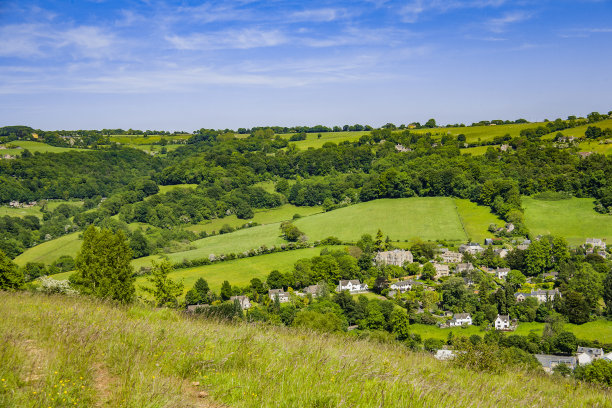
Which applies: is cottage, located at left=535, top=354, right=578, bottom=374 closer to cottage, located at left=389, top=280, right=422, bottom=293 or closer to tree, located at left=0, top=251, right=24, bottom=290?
cottage, located at left=389, top=280, right=422, bottom=293

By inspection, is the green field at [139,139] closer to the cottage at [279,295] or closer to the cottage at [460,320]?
the cottage at [279,295]

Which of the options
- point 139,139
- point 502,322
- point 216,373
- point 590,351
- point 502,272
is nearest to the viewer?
point 216,373

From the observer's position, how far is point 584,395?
20.1 feet

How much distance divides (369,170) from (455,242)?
5696 cm

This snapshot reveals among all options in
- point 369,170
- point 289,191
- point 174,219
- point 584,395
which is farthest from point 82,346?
point 369,170

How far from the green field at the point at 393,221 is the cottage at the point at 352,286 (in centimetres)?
1759

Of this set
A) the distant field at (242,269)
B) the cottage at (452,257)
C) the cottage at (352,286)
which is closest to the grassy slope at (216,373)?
the distant field at (242,269)

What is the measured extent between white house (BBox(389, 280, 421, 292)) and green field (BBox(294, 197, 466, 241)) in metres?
18.0

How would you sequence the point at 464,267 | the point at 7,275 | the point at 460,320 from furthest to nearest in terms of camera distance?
the point at 464,267
the point at 460,320
the point at 7,275

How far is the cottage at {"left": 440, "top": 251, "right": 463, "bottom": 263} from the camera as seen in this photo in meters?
61.0

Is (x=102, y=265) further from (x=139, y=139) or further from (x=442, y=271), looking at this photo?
(x=139, y=139)

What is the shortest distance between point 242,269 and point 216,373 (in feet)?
180

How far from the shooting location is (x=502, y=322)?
141ft

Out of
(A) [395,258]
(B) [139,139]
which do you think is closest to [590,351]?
(A) [395,258]
